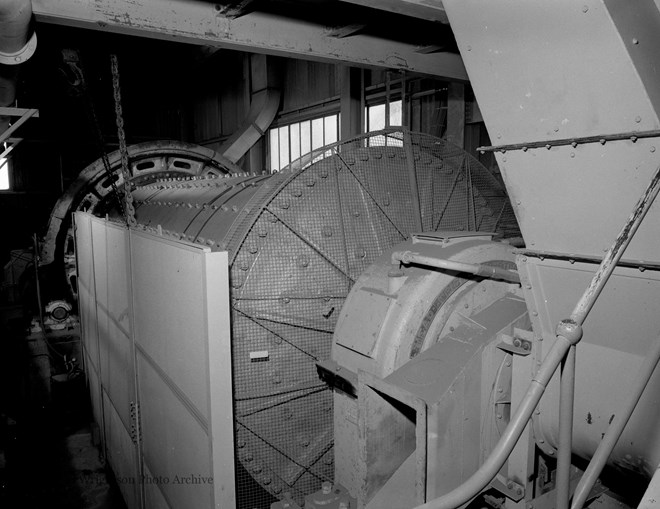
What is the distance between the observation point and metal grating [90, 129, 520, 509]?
10.7ft

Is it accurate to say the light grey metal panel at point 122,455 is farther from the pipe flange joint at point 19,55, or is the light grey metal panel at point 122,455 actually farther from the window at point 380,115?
the window at point 380,115

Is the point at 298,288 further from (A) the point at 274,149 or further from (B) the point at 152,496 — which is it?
(A) the point at 274,149

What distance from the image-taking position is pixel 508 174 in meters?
1.92

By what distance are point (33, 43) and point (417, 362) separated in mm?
2928

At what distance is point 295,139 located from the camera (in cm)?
1248

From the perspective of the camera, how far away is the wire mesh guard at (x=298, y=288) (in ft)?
10.7

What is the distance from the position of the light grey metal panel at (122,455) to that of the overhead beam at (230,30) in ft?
10.6

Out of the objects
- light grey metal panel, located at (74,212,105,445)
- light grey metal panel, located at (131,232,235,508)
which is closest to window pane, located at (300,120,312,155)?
light grey metal panel, located at (74,212,105,445)

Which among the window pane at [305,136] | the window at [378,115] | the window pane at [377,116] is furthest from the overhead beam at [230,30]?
the window pane at [305,136]

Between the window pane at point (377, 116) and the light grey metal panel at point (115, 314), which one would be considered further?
the window pane at point (377, 116)

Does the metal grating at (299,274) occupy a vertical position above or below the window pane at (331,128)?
below

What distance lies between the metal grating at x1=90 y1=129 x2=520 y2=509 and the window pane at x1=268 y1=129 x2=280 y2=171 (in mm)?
9638

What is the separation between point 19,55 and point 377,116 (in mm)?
7503

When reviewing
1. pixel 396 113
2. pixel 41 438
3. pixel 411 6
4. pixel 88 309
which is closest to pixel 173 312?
pixel 411 6
